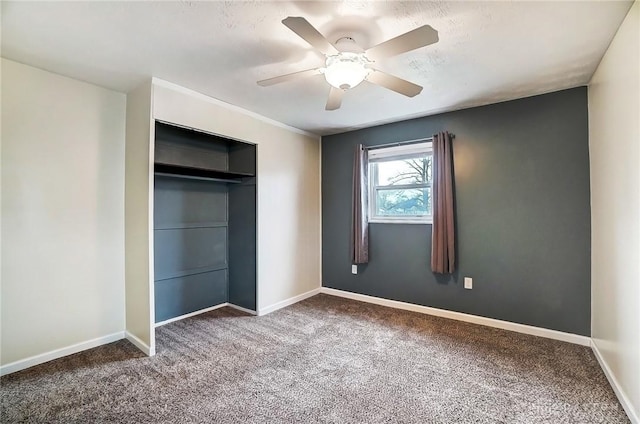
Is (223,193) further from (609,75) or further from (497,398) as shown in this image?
(609,75)

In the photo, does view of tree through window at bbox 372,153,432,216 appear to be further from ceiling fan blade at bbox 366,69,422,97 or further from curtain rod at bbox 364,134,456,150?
ceiling fan blade at bbox 366,69,422,97

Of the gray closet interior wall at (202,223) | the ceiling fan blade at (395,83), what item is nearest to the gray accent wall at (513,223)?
the ceiling fan blade at (395,83)

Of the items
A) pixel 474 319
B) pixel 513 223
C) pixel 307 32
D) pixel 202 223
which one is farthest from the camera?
pixel 202 223

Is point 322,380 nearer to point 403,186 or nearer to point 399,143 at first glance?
point 403,186

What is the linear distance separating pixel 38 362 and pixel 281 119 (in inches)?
125

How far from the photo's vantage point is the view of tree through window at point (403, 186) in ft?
11.8

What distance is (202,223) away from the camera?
3.58 m

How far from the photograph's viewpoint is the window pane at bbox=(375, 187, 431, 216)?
3594 mm

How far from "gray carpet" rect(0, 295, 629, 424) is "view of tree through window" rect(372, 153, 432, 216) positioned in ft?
4.72

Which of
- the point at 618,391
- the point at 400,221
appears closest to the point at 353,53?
the point at 400,221

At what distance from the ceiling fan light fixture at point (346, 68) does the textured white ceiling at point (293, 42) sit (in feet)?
0.58

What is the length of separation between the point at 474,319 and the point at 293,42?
3.19 m

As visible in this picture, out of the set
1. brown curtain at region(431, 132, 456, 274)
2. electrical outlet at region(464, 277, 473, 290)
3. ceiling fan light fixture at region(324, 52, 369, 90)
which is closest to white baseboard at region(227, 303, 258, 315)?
brown curtain at region(431, 132, 456, 274)

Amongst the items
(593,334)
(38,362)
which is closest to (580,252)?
(593,334)
